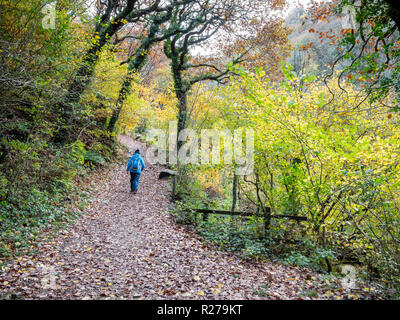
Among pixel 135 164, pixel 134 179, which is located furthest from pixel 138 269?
pixel 134 179

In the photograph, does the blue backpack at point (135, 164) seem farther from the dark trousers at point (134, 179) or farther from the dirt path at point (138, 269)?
the dirt path at point (138, 269)

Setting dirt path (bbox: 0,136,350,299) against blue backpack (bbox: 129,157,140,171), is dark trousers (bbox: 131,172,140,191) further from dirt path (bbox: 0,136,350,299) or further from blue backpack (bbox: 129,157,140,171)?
dirt path (bbox: 0,136,350,299)

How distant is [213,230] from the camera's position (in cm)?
846

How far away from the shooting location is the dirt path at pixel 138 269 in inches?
165

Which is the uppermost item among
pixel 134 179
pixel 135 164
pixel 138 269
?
pixel 135 164

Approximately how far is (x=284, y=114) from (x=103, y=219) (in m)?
6.58

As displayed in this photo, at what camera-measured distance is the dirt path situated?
420 cm

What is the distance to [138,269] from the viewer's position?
17.1 ft

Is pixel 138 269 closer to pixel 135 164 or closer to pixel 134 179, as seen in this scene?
pixel 135 164

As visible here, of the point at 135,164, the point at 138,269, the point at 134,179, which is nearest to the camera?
the point at 138,269

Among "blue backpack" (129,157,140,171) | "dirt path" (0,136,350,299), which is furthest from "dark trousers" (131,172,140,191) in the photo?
"dirt path" (0,136,350,299)

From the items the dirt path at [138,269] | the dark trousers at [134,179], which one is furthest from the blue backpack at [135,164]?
the dirt path at [138,269]
